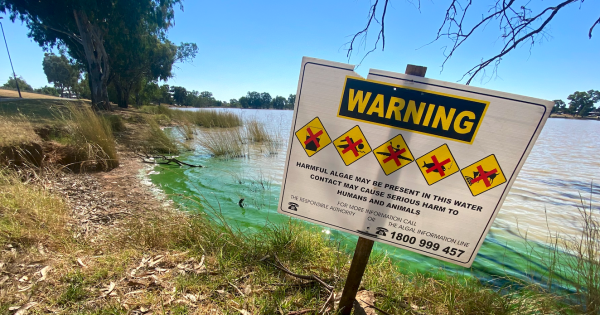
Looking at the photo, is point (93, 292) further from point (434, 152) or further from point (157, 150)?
point (157, 150)

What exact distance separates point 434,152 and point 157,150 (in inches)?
373

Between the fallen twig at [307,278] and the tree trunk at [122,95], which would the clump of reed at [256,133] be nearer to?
the fallen twig at [307,278]

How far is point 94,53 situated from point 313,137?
65.2ft

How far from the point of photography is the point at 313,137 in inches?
53.4

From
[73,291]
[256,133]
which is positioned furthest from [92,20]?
[73,291]

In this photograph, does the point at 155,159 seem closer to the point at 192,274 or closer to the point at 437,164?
the point at 192,274

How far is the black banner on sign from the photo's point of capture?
114 centimetres

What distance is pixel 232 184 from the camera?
20.1ft

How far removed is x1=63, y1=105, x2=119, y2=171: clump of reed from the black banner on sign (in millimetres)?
6391

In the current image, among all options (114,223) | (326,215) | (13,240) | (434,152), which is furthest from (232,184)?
(434,152)

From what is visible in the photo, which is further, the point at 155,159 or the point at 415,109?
the point at 155,159

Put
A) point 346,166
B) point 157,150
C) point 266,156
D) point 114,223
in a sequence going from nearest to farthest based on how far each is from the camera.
Answer: 1. point 346,166
2. point 114,223
3. point 157,150
4. point 266,156

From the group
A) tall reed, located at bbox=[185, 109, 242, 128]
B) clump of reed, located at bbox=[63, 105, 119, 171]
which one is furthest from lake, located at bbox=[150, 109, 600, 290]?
tall reed, located at bbox=[185, 109, 242, 128]

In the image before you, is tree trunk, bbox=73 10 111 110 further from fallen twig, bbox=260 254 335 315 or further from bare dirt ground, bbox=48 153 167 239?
fallen twig, bbox=260 254 335 315
